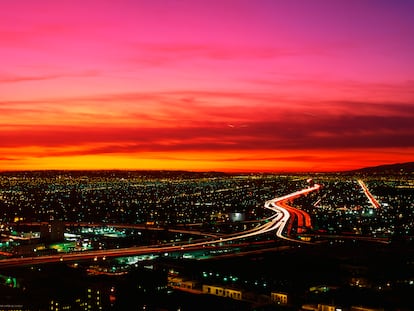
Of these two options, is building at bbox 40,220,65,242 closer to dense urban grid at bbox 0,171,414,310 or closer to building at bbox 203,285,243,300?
dense urban grid at bbox 0,171,414,310

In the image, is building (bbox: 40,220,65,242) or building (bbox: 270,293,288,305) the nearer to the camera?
building (bbox: 270,293,288,305)

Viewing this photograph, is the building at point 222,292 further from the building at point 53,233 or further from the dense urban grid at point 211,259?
the building at point 53,233

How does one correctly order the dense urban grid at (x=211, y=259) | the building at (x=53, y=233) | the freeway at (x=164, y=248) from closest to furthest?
the dense urban grid at (x=211, y=259), the freeway at (x=164, y=248), the building at (x=53, y=233)

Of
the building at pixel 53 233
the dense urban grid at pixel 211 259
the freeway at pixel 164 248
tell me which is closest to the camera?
the dense urban grid at pixel 211 259

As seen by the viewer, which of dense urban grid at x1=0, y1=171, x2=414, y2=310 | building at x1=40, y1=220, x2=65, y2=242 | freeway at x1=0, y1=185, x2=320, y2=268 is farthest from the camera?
building at x1=40, y1=220, x2=65, y2=242

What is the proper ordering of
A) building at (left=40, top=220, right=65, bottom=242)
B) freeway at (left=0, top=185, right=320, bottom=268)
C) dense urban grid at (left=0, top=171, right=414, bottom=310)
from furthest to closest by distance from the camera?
building at (left=40, top=220, right=65, bottom=242)
freeway at (left=0, top=185, right=320, bottom=268)
dense urban grid at (left=0, top=171, right=414, bottom=310)

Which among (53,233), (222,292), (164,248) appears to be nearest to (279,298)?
(222,292)

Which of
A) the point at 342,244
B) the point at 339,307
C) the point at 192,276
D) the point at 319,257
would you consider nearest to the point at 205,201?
the point at 342,244

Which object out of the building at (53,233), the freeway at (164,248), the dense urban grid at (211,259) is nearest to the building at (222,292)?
the dense urban grid at (211,259)

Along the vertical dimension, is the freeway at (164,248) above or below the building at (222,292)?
above

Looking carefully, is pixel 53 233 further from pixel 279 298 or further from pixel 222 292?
pixel 279 298

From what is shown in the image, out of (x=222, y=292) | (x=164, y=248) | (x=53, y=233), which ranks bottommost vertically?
(x=222, y=292)

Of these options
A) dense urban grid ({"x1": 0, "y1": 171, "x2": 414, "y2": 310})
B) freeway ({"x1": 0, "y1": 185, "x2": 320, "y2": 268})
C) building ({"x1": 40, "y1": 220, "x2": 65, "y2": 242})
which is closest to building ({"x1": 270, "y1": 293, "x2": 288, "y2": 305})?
dense urban grid ({"x1": 0, "y1": 171, "x2": 414, "y2": 310})
